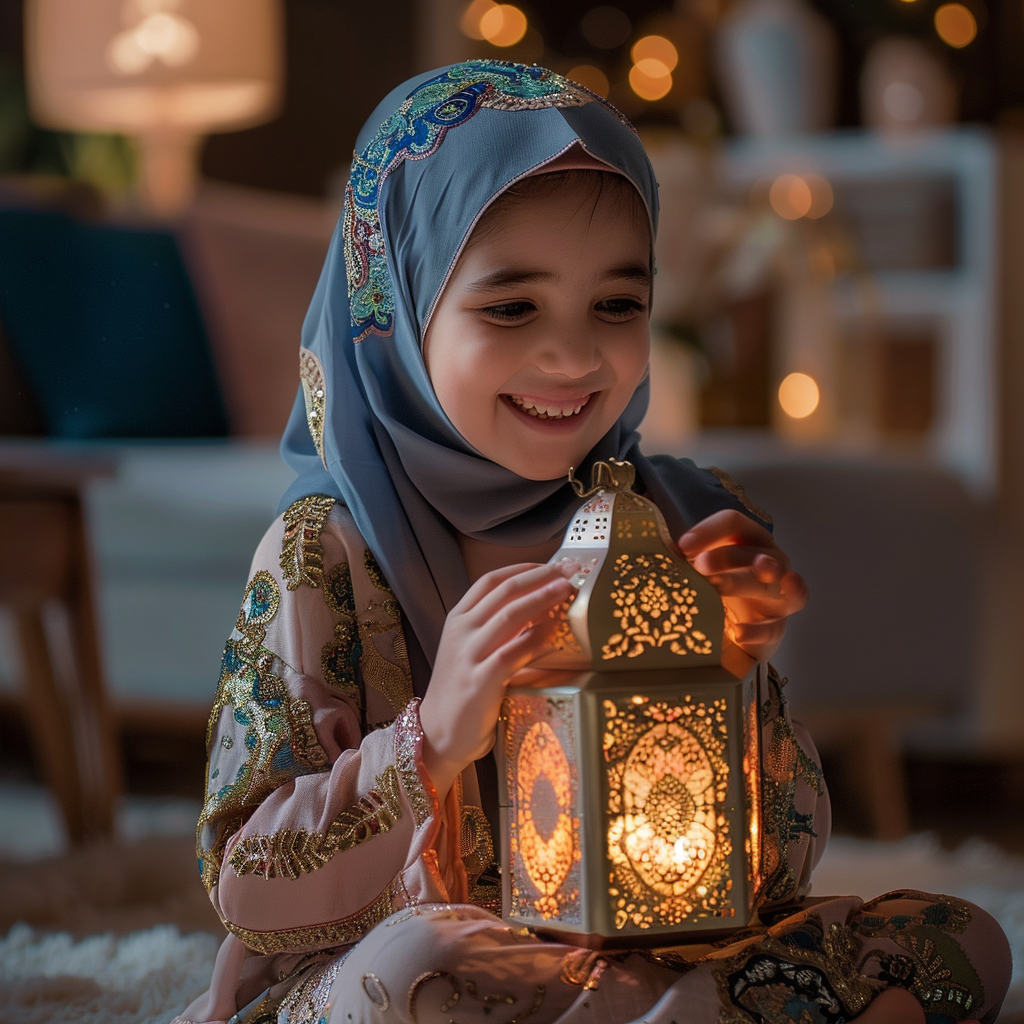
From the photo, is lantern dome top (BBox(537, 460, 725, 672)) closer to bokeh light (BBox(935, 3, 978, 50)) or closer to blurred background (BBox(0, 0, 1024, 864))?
blurred background (BBox(0, 0, 1024, 864))

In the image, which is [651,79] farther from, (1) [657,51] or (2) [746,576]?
(2) [746,576]

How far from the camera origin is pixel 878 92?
9.89ft

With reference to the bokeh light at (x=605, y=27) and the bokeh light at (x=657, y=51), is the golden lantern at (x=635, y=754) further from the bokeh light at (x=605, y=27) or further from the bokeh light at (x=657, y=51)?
the bokeh light at (x=605, y=27)

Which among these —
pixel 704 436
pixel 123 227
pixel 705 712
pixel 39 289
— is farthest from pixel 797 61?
pixel 705 712

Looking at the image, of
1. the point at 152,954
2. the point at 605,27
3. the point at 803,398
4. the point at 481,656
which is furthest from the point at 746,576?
the point at 605,27

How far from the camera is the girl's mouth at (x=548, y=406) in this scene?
0.81 m

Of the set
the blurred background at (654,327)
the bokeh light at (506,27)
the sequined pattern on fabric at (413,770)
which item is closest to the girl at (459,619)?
the sequined pattern on fabric at (413,770)

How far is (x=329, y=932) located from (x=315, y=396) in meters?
0.33

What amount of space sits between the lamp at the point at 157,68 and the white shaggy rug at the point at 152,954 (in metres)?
1.41

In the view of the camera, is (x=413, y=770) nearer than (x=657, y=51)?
Yes

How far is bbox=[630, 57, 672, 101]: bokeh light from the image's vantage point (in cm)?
322

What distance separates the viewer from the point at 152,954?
1.13 metres

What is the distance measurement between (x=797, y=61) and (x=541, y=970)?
8.77ft

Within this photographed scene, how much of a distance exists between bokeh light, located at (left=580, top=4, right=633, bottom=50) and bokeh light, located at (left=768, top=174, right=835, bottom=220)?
616 mm
